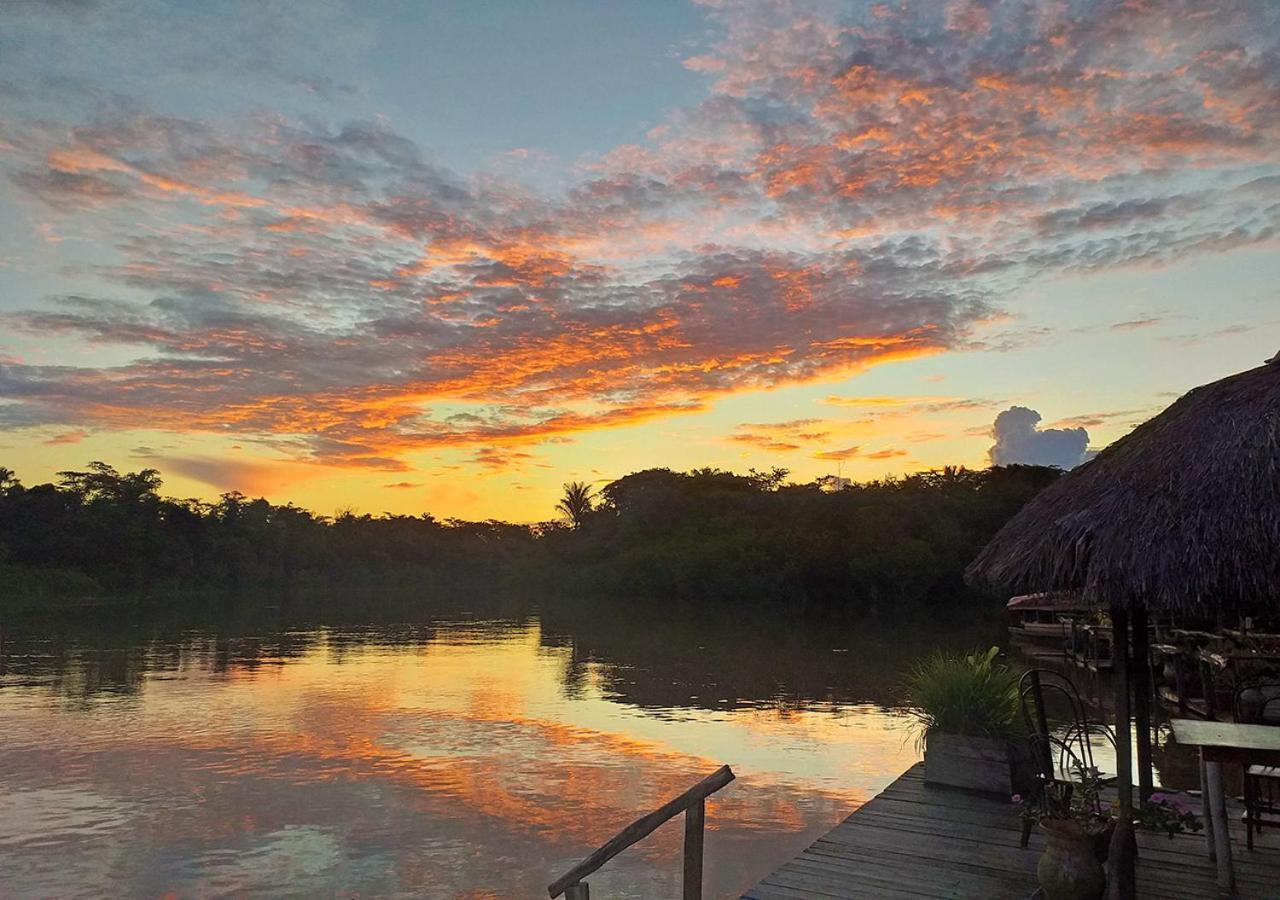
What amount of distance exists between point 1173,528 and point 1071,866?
2.62 metres

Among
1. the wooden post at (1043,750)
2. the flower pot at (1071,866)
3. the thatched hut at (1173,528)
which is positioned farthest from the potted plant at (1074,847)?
the thatched hut at (1173,528)

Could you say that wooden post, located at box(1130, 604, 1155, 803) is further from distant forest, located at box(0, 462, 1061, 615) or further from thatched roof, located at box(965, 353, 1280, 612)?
distant forest, located at box(0, 462, 1061, 615)

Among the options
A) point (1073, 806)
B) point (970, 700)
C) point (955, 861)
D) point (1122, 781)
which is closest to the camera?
point (1073, 806)

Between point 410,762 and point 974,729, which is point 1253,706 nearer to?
point 974,729

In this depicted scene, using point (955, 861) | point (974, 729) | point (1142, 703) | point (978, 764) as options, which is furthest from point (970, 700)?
point (955, 861)

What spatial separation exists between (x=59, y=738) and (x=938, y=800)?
12.5 meters

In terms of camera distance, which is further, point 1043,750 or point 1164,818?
point 1164,818

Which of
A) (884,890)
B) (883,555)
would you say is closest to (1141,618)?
(884,890)

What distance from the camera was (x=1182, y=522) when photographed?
6.35 metres

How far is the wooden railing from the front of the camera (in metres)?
4.37

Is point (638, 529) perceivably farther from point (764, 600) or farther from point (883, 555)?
point (883, 555)

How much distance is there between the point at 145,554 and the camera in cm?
6450

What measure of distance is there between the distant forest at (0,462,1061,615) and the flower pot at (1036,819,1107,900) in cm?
4943

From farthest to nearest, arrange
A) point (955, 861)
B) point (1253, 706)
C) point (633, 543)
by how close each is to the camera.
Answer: point (633, 543) < point (1253, 706) < point (955, 861)
